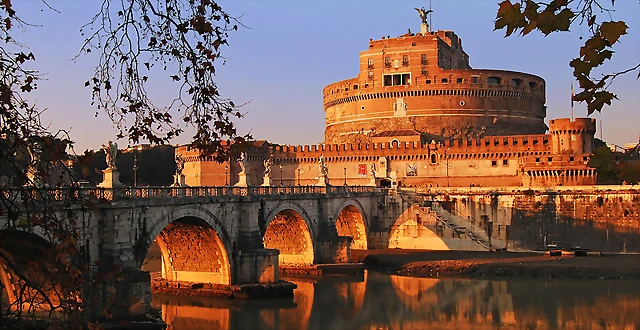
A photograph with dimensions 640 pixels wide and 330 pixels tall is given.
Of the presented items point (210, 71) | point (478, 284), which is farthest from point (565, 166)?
point (210, 71)

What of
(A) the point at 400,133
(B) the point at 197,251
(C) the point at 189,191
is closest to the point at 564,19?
(C) the point at 189,191

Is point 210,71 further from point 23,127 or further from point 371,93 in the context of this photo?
point 371,93

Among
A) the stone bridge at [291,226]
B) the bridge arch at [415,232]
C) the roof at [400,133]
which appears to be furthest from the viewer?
the roof at [400,133]

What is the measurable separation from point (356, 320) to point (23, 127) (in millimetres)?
18893

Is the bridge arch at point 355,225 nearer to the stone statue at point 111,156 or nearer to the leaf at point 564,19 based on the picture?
the stone statue at point 111,156

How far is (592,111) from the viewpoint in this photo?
4.09 m

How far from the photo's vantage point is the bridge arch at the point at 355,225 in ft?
133

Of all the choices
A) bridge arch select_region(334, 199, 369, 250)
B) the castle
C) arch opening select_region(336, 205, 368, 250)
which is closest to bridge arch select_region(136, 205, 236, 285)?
bridge arch select_region(334, 199, 369, 250)

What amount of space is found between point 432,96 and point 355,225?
20.0 meters

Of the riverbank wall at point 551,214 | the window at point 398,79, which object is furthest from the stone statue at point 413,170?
the window at point 398,79

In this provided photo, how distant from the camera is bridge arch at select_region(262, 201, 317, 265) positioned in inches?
1296

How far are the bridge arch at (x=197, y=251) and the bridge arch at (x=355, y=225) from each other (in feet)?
48.1

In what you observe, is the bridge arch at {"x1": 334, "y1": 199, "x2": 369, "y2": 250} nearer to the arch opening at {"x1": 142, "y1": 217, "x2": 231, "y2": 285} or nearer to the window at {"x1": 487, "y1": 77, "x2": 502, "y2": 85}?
the arch opening at {"x1": 142, "y1": 217, "x2": 231, "y2": 285}

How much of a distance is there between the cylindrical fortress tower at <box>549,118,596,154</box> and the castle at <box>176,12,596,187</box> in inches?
5.7
